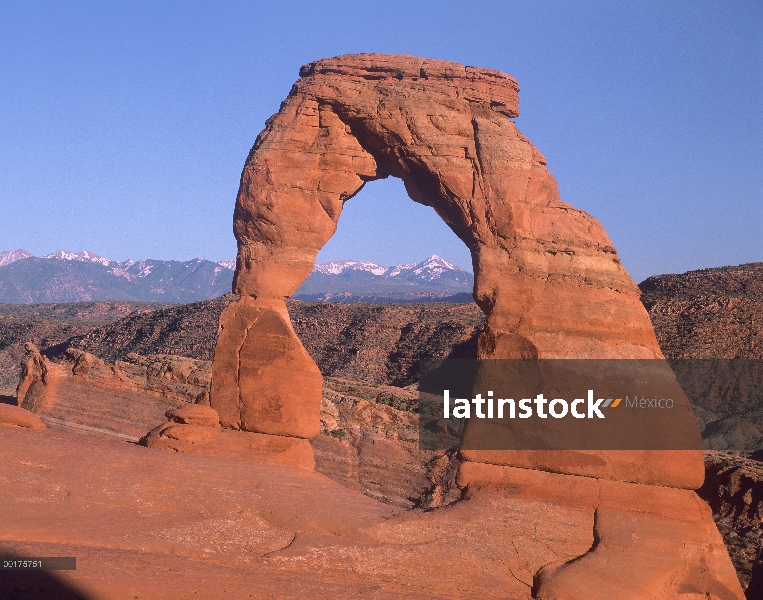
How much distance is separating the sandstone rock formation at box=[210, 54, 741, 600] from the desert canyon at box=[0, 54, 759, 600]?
1.3 inches

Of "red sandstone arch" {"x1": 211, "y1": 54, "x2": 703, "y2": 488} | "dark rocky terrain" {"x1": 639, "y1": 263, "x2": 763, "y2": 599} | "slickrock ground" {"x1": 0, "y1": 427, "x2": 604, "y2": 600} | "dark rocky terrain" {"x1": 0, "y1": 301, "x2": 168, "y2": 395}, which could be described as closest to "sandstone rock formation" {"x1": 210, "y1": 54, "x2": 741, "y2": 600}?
"red sandstone arch" {"x1": 211, "y1": 54, "x2": 703, "y2": 488}

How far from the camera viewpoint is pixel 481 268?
44.5 feet

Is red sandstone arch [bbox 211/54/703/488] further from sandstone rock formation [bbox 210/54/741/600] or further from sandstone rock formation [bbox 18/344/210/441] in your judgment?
sandstone rock formation [bbox 18/344/210/441]

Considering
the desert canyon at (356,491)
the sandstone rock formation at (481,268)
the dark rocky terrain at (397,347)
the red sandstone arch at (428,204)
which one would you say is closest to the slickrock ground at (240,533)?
the desert canyon at (356,491)

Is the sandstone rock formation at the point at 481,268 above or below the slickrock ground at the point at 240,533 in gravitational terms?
above

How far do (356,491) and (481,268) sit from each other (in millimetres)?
4659

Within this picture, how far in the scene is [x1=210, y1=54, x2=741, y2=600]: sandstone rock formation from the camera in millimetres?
11359

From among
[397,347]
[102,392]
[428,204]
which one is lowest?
[102,392]

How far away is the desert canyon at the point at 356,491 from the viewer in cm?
936

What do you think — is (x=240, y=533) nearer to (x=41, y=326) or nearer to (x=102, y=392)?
(x=102, y=392)

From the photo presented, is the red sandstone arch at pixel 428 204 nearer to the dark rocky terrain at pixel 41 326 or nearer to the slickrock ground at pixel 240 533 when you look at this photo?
the slickrock ground at pixel 240 533

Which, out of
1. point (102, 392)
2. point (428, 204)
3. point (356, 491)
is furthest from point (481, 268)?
point (102, 392)

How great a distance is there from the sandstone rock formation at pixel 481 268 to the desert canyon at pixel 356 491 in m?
0.03

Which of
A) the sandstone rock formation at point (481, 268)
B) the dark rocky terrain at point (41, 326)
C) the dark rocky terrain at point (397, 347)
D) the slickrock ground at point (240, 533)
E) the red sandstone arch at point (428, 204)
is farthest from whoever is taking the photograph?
the dark rocky terrain at point (41, 326)
